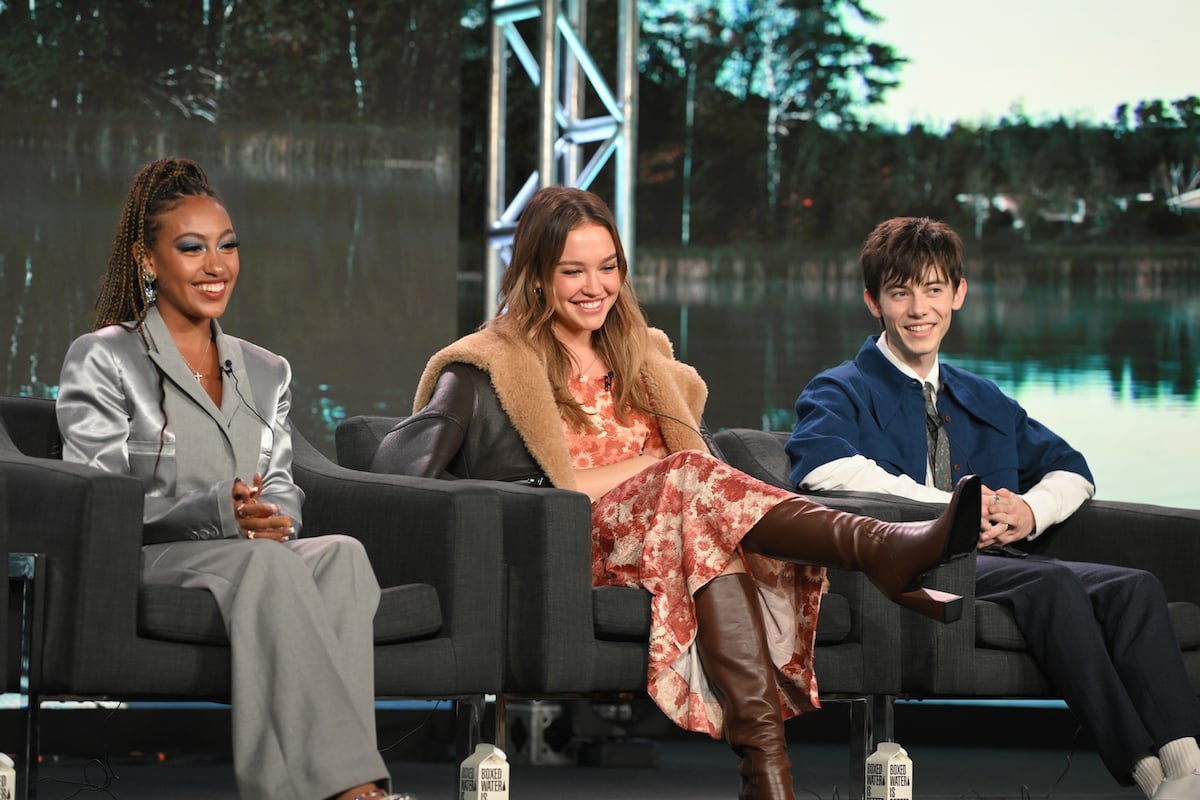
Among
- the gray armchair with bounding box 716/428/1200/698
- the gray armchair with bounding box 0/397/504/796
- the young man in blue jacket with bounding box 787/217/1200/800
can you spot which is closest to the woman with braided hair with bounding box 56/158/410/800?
the gray armchair with bounding box 0/397/504/796

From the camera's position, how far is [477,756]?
310cm

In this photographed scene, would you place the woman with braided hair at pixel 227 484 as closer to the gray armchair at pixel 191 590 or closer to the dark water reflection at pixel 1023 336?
the gray armchair at pixel 191 590

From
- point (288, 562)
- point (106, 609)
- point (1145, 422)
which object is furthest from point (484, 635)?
point (1145, 422)

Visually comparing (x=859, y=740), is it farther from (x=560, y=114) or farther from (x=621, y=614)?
(x=560, y=114)

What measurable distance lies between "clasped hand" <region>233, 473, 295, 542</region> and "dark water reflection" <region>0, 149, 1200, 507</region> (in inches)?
103

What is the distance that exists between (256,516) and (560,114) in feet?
9.18

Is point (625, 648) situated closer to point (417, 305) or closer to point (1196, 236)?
point (417, 305)

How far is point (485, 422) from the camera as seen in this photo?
3.56 metres

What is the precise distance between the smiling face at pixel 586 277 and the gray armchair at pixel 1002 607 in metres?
0.59

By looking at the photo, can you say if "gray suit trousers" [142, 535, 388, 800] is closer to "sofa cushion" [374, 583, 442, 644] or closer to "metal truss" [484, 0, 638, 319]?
"sofa cushion" [374, 583, 442, 644]

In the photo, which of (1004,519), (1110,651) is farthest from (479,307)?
(1110,651)

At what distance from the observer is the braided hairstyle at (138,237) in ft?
10.5

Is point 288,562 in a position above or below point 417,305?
below

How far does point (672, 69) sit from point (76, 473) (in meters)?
3.51
